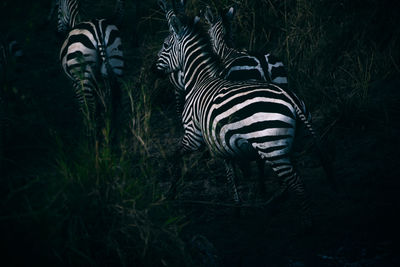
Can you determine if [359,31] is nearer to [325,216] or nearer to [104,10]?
[325,216]

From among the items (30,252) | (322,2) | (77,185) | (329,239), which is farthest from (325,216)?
(322,2)

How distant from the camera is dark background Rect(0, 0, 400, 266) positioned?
269cm

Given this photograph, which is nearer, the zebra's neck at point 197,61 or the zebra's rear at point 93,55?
the zebra's neck at point 197,61

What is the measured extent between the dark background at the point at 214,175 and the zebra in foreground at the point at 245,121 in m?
0.33

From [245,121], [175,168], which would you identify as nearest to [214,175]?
[175,168]

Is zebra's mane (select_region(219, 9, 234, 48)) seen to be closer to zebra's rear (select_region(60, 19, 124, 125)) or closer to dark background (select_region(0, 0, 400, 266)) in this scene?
dark background (select_region(0, 0, 400, 266))

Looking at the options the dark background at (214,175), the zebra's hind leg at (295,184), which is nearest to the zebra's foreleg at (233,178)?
the dark background at (214,175)

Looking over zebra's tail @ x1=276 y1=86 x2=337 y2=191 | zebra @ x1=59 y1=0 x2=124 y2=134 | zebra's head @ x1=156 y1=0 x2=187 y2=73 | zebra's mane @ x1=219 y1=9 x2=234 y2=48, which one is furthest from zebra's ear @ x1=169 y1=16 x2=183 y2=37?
zebra's tail @ x1=276 y1=86 x2=337 y2=191

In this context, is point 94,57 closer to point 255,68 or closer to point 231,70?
point 231,70

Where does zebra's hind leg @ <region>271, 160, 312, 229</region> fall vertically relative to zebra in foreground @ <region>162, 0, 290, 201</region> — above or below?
below

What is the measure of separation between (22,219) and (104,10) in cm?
887

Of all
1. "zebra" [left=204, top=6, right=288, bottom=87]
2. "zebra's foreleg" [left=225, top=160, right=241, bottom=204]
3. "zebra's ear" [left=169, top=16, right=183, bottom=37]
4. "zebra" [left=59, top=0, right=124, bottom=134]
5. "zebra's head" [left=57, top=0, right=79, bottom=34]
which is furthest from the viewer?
"zebra's head" [left=57, top=0, right=79, bottom=34]

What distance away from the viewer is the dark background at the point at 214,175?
106 inches

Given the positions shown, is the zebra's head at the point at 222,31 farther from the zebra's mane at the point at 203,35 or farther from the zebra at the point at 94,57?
the zebra at the point at 94,57
